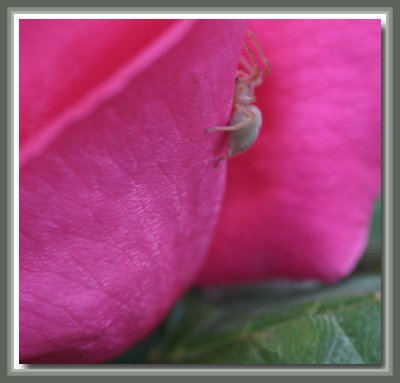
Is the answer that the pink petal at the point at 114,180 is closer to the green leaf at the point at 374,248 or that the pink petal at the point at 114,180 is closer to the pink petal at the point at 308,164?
the pink petal at the point at 308,164

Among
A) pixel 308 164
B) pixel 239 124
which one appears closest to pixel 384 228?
pixel 308 164

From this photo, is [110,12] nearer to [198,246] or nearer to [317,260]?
[198,246]

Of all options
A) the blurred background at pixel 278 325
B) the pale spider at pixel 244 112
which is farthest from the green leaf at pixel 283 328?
the pale spider at pixel 244 112

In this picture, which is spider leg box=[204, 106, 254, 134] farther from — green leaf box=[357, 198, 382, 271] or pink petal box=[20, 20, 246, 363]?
green leaf box=[357, 198, 382, 271]

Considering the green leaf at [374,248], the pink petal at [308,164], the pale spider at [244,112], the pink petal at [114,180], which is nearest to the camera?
the pink petal at [114,180]

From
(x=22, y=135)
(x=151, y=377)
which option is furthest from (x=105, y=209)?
(x=151, y=377)

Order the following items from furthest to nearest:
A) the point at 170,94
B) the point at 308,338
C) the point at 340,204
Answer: the point at 340,204
the point at 308,338
the point at 170,94
